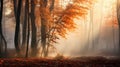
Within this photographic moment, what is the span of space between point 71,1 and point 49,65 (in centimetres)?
1283

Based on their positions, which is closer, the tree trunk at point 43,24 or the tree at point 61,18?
the tree at point 61,18

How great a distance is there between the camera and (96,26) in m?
64.1

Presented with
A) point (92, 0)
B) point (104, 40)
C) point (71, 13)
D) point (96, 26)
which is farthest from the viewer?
point (104, 40)


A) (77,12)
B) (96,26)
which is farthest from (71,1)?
(96,26)

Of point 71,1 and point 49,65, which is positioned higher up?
point 71,1

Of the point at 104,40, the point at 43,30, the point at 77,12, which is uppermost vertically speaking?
the point at 77,12

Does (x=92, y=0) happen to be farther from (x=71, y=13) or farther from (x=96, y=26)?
(x=96, y=26)

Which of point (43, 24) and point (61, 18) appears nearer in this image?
point (61, 18)

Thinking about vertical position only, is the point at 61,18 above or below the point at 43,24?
above

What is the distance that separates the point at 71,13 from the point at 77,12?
69cm

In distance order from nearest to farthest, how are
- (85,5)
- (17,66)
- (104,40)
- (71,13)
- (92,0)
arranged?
(17,66) → (71,13) → (85,5) → (92,0) → (104,40)

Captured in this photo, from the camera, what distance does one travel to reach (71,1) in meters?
27.5

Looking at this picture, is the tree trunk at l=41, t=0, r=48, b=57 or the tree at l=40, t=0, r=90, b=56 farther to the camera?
the tree trunk at l=41, t=0, r=48, b=57

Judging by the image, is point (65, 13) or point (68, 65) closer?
point (68, 65)
